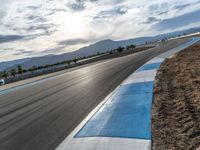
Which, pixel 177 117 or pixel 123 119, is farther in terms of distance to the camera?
pixel 123 119

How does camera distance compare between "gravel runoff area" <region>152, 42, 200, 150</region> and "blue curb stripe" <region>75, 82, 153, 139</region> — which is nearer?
"gravel runoff area" <region>152, 42, 200, 150</region>

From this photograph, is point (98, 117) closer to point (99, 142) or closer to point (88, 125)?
point (88, 125)

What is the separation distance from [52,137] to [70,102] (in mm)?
3797

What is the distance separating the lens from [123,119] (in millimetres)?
6301

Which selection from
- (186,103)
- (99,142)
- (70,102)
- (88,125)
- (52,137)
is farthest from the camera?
(70,102)

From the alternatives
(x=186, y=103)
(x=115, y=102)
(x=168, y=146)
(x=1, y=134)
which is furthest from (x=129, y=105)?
(x=1, y=134)

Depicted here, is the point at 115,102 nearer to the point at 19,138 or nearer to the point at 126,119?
the point at 126,119

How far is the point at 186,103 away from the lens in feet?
22.1

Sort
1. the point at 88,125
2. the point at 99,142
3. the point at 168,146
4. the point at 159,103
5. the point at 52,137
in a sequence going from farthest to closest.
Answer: the point at 159,103 → the point at 88,125 → the point at 52,137 → the point at 99,142 → the point at 168,146

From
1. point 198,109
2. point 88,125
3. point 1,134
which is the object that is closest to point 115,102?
point 88,125

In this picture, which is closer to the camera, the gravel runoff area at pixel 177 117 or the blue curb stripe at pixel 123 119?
the gravel runoff area at pixel 177 117

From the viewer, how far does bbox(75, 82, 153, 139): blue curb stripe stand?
5.38 meters

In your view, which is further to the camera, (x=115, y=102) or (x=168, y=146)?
(x=115, y=102)

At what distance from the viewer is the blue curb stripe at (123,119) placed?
212 inches
